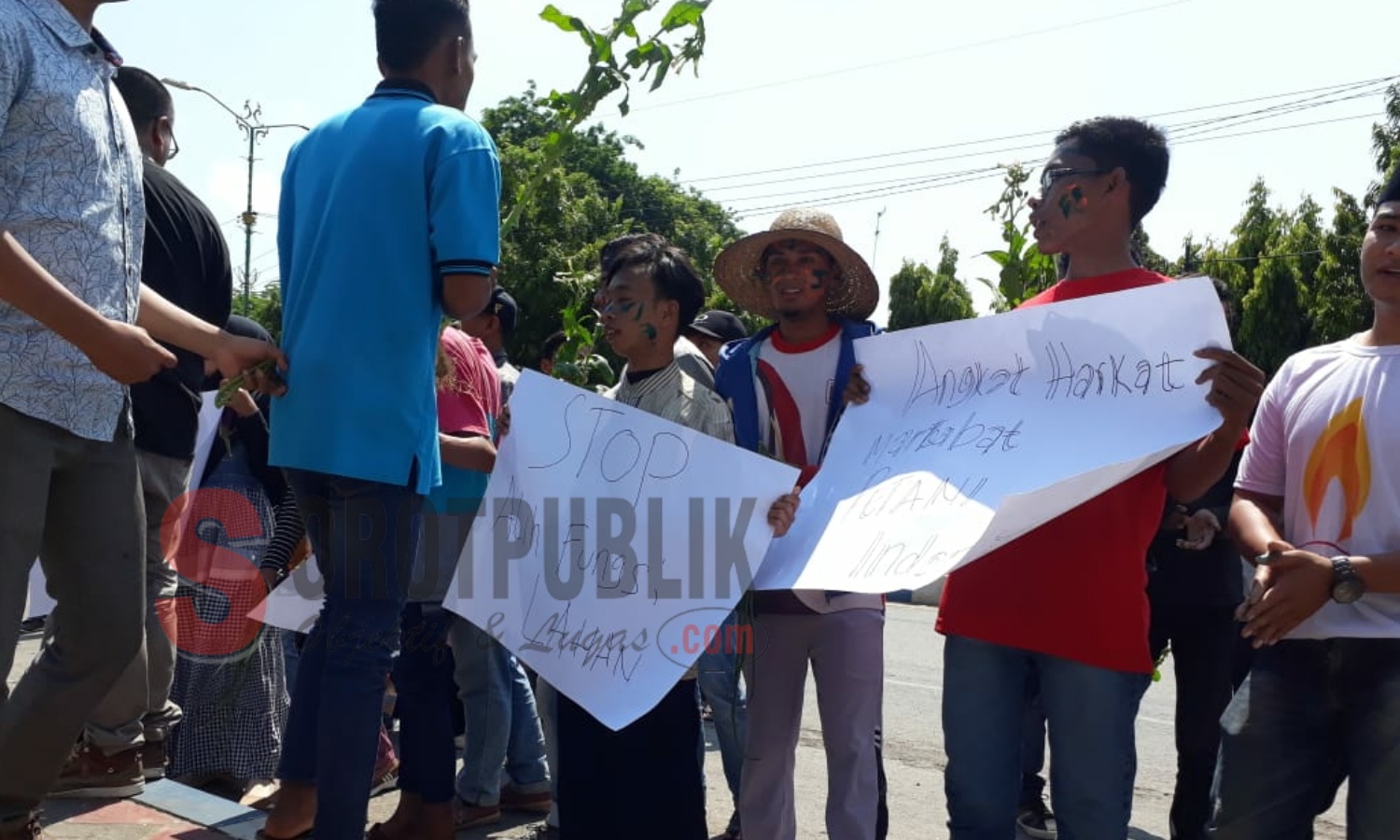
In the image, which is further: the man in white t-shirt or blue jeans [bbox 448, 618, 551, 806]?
blue jeans [bbox 448, 618, 551, 806]

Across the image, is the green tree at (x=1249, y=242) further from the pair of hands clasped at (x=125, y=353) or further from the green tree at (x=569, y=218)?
the pair of hands clasped at (x=125, y=353)

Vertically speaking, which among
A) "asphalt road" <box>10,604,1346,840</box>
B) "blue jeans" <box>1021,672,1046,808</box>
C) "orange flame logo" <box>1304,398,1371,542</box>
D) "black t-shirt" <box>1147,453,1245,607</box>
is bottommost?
"asphalt road" <box>10,604,1346,840</box>

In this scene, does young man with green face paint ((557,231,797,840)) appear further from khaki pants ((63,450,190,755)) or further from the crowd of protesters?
A: khaki pants ((63,450,190,755))

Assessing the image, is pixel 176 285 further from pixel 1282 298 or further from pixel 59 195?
pixel 1282 298

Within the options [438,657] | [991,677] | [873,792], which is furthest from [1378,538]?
[438,657]

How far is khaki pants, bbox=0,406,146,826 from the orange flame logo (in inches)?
104

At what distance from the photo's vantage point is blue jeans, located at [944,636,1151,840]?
304 cm

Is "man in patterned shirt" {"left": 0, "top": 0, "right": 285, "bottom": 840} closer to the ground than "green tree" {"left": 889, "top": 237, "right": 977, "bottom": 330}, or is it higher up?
closer to the ground

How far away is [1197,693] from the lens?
181 inches

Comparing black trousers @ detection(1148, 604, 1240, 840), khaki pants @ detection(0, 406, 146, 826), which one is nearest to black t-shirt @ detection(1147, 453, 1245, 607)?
→ black trousers @ detection(1148, 604, 1240, 840)

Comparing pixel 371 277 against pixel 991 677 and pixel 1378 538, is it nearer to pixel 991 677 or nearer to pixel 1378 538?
pixel 991 677

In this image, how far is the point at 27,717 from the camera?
2885 mm

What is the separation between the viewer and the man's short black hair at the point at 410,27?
3457 mm

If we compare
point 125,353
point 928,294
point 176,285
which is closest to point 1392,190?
point 125,353
